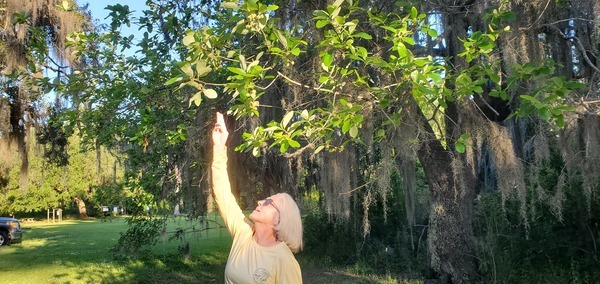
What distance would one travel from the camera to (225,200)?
103 inches

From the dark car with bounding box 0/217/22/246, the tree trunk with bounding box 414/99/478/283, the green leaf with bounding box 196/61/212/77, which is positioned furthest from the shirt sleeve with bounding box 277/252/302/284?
the dark car with bounding box 0/217/22/246

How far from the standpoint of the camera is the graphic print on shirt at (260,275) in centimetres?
215

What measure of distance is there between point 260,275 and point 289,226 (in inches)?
10.2

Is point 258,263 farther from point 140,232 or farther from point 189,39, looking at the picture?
point 140,232

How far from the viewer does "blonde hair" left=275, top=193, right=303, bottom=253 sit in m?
2.26

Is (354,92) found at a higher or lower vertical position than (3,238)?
higher

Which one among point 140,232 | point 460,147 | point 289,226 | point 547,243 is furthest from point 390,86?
point 140,232

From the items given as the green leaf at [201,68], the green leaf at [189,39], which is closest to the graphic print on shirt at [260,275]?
the green leaf at [201,68]

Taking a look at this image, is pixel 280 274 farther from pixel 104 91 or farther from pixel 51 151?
pixel 51 151

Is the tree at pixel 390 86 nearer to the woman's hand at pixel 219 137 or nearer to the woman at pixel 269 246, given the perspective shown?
the woman's hand at pixel 219 137

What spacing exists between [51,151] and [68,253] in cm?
684

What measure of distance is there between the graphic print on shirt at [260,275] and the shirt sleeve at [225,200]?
1.19 feet

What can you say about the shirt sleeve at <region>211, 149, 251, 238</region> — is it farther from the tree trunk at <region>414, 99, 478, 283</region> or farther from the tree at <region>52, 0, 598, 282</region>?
the tree trunk at <region>414, 99, 478, 283</region>

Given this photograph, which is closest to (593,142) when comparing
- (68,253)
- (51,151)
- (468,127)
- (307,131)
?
(468,127)
